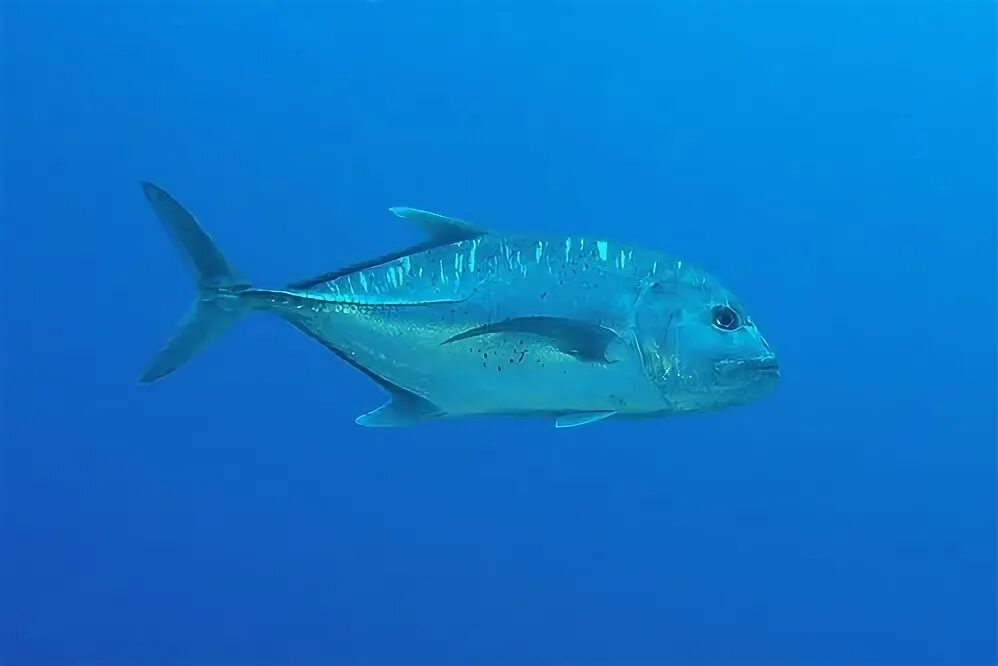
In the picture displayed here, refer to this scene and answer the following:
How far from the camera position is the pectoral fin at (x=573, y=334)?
1971 mm

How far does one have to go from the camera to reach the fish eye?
6.66ft

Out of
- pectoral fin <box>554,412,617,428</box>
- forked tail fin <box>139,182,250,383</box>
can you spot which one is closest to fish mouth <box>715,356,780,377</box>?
pectoral fin <box>554,412,617,428</box>

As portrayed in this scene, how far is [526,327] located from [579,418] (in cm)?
25

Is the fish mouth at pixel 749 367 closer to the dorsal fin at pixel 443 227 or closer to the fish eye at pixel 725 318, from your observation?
the fish eye at pixel 725 318

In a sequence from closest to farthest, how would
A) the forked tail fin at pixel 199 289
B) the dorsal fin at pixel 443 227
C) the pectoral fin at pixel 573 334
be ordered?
the pectoral fin at pixel 573 334, the dorsal fin at pixel 443 227, the forked tail fin at pixel 199 289

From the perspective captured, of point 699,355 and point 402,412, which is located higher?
point 699,355

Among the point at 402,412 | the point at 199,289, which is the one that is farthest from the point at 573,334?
the point at 199,289

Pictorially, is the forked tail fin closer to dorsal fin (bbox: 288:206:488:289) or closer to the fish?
the fish

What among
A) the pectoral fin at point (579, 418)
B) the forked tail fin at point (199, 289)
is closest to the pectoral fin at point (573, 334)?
the pectoral fin at point (579, 418)

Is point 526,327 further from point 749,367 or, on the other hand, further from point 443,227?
point 749,367

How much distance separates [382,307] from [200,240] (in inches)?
21.9

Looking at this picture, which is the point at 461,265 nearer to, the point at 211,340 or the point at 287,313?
the point at 287,313

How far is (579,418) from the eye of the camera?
202 centimetres

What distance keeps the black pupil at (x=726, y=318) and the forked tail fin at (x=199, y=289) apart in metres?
1.19
